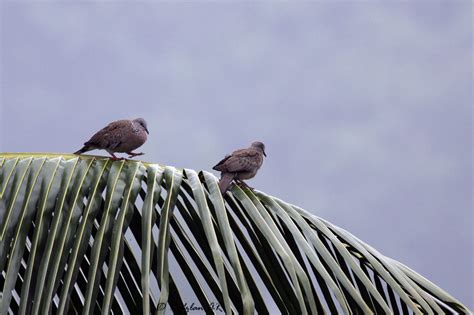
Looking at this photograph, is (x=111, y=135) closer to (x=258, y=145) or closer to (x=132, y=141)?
(x=132, y=141)

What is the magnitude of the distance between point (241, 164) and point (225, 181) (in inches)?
31.3

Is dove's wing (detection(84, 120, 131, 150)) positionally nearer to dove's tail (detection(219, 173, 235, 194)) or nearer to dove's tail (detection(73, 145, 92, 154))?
dove's tail (detection(73, 145, 92, 154))

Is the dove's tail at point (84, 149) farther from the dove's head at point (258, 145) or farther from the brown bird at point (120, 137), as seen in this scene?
the dove's head at point (258, 145)

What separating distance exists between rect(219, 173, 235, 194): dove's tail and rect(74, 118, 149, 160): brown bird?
A: 31.9 inches

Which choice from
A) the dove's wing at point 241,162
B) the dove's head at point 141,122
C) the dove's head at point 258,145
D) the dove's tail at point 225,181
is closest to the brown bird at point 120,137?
the dove's head at point 141,122

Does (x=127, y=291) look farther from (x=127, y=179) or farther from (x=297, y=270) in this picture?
(x=297, y=270)

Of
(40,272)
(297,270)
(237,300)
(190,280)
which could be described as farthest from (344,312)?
(40,272)

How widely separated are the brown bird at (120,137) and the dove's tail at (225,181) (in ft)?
2.66

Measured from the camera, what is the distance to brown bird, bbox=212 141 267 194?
558 cm

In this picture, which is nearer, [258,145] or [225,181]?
[225,181]

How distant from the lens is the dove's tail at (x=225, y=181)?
5.10 m

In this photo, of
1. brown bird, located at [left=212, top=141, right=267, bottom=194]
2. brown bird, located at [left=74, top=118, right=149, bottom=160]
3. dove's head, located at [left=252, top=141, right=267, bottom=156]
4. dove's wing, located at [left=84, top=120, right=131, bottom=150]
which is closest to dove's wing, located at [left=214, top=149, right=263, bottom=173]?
brown bird, located at [left=212, top=141, right=267, bottom=194]

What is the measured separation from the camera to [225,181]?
5.31 metres

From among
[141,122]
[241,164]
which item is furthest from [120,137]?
[241,164]
